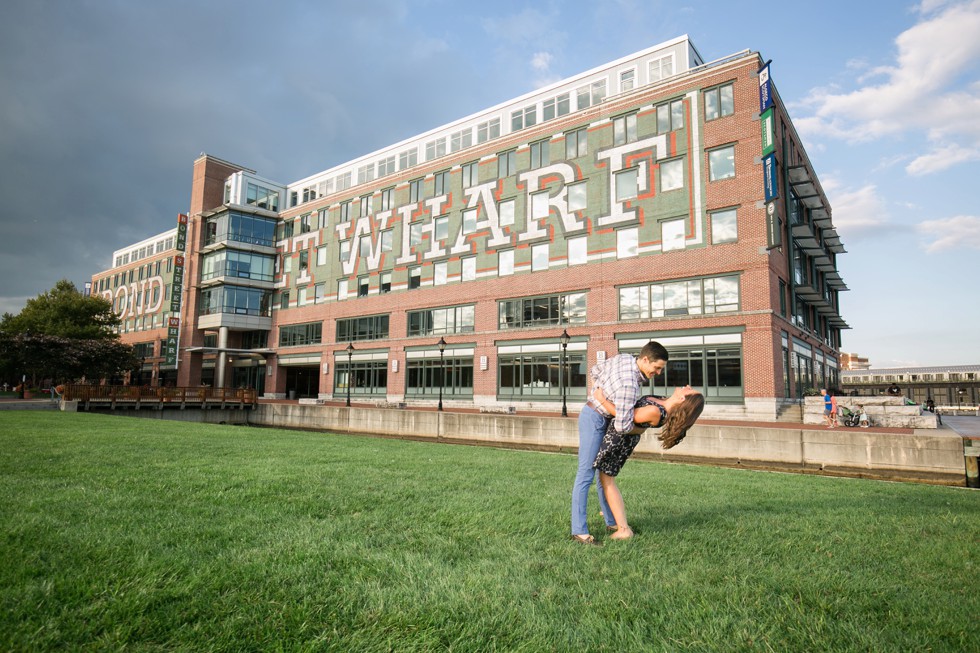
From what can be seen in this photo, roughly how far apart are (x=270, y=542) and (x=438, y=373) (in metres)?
33.6

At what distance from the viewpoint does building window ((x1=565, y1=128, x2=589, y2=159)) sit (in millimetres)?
32781

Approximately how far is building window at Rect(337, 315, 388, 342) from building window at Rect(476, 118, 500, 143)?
50.1 ft

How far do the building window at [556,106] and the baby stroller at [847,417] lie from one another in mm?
23768

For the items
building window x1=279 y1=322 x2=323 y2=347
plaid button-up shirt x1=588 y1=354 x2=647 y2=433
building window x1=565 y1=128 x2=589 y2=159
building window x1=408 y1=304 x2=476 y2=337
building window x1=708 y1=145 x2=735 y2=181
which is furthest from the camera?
building window x1=279 y1=322 x2=323 y2=347

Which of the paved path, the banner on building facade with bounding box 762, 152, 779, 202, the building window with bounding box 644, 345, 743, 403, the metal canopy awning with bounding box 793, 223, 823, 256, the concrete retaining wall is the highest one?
the banner on building facade with bounding box 762, 152, 779, 202

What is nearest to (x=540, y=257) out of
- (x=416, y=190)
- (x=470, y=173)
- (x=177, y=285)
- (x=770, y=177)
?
(x=470, y=173)

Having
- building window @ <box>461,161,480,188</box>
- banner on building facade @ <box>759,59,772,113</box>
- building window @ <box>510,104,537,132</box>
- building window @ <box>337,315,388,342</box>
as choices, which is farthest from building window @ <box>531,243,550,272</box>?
building window @ <box>337,315,388,342</box>

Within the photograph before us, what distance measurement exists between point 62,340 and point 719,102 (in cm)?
5079

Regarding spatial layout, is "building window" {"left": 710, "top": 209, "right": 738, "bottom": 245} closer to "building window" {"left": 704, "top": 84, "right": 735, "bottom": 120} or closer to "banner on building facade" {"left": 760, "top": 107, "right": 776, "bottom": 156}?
"banner on building facade" {"left": 760, "top": 107, "right": 776, "bottom": 156}

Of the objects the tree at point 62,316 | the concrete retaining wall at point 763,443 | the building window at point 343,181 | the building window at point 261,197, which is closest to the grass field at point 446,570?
the concrete retaining wall at point 763,443

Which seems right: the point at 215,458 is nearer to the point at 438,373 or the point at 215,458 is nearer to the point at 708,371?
the point at 708,371

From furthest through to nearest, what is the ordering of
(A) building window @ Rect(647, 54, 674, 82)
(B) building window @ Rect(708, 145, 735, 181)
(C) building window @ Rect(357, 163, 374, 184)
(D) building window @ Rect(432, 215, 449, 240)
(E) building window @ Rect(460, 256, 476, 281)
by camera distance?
(C) building window @ Rect(357, 163, 374, 184)
(D) building window @ Rect(432, 215, 449, 240)
(E) building window @ Rect(460, 256, 476, 281)
(A) building window @ Rect(647, 54, 674, 82)
(B) building window @ Rect(708, 145, 735, 181)

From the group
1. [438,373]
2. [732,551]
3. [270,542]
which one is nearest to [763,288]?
[438,373]

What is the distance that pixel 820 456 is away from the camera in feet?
52.6
